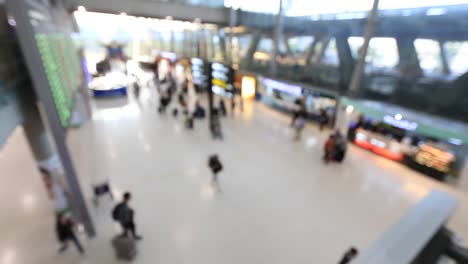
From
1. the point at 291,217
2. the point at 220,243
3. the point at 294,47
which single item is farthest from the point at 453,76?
the point at 220,243

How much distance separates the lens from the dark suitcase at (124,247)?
14.0 feet

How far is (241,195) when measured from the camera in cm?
638

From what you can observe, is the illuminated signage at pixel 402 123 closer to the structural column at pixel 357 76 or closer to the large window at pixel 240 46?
the structural column at pixel 357 76

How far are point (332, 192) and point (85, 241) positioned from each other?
6226mm

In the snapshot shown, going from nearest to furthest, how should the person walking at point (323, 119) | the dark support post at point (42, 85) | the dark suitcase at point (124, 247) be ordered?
1. the dark support post at point (42, 85)
2. the dark suitcase at point (124, 247)
3. the person walking at point (323, 119)

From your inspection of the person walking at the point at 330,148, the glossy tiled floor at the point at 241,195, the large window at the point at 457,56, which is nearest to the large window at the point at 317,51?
the glossy tiled floor at the point at 241,195

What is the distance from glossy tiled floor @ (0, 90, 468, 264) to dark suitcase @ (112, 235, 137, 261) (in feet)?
0.73

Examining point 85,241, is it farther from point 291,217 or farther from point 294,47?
point 294,47

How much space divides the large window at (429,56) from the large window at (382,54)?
0.67 meters

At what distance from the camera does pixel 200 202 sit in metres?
6.06

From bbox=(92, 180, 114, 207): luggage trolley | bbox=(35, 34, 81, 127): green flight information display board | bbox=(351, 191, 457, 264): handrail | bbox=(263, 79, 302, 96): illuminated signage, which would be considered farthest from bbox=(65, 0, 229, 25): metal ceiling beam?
bbox=(351, 191, 457, 264): handrail

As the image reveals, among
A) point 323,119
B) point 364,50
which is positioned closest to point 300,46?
point 323,119

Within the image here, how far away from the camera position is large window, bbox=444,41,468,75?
632 cm

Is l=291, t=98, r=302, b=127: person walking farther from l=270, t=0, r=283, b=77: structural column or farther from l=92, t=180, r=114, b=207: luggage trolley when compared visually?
l=92, t=180, r=114, b=207: luggage trolley
